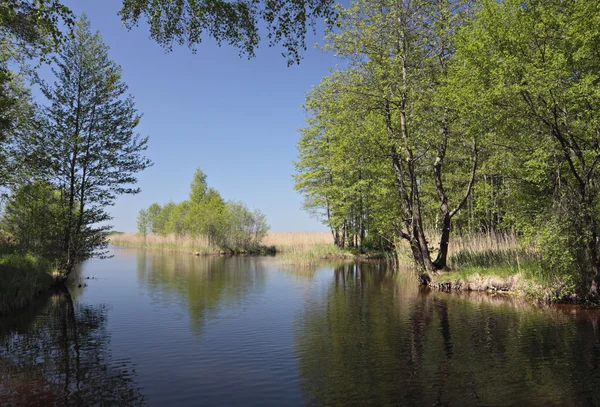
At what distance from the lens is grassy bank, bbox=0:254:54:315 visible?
44.7ft

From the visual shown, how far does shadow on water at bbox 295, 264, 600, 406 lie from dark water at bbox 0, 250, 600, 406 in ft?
0.11

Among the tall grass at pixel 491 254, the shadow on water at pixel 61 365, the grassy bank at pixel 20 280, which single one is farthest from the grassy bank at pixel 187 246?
the shadow on water at pixel 61 365

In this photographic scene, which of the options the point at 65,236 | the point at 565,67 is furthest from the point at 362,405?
the point at 65,236

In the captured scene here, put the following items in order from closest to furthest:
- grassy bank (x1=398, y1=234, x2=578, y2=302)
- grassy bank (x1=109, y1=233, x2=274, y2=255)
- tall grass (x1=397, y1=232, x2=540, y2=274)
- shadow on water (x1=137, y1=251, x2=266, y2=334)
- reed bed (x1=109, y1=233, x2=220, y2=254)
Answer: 1. grassy bank (x1=398, y1=234, x2=578, y2=302)
2. shadow on water (x1=137, y1=251, x2=266, y2=334)
3. tall grass (x1=397, y1=232, x2=540, y2=274)
4. grassy bank (x1=109, y1=233, x2=274, y2=255)
5. reed bed (x1=109, y1=233, x2=220, y2=254)

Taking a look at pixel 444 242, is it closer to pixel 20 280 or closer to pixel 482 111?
pixel 482 111

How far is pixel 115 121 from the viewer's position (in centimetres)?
2014

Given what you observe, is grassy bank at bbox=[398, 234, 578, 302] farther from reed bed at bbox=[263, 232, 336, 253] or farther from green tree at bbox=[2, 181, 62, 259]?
reed bed at bbox=[263, 232, 336, 253]

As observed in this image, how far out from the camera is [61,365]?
321 inches

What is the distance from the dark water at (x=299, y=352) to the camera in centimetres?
682

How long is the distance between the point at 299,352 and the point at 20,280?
1215 centimetres

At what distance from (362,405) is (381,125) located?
16935mm

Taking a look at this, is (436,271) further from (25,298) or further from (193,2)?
(25,298)

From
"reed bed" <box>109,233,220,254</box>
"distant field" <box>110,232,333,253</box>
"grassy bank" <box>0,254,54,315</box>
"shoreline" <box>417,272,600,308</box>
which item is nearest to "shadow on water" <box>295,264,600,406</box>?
"shoreline" <box>417,272,600,308</box>

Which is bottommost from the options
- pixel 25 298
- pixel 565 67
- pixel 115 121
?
pixel 25 298
